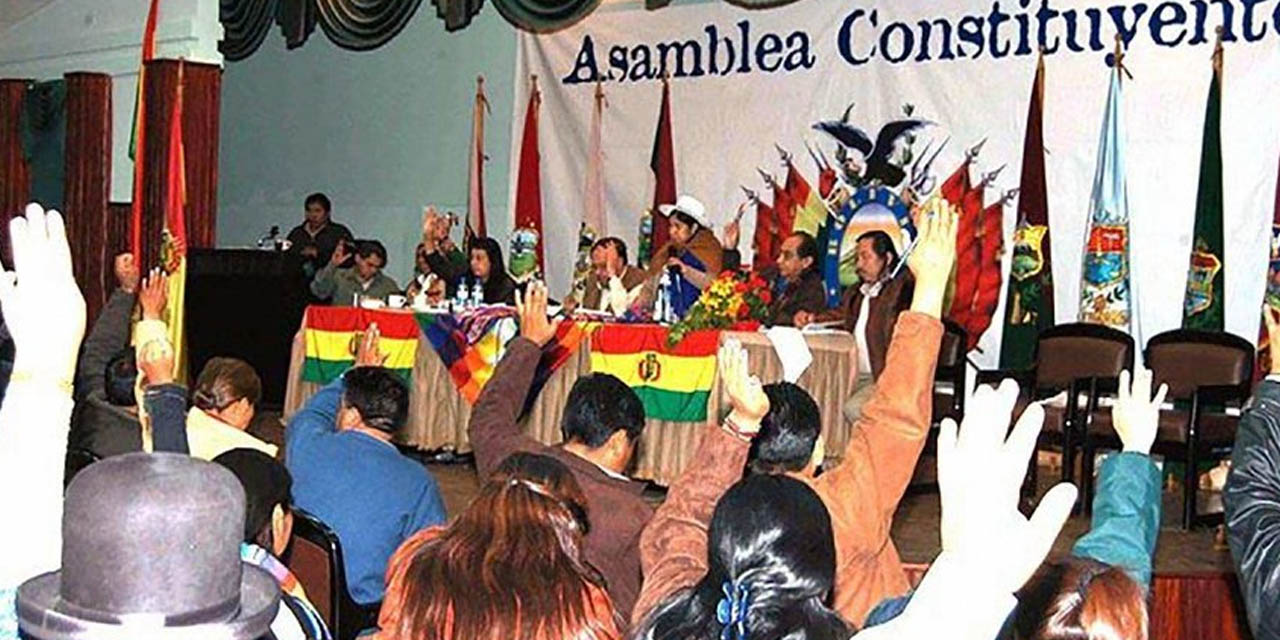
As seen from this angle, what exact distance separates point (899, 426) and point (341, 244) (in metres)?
8.01

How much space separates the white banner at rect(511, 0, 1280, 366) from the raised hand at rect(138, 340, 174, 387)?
576 centimetres

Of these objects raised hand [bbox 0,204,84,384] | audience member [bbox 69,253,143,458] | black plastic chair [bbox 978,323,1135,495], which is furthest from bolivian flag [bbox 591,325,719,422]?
raised hand [bbox 0,204,84,384]

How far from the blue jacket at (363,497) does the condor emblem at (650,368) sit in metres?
3.66

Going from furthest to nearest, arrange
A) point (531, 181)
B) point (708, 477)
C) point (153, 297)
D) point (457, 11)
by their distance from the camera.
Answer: point (457, 11) < point (531, 181) < point (153, 297) < point (708, 477)

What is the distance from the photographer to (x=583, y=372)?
7.80 meters

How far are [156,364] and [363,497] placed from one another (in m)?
0.69

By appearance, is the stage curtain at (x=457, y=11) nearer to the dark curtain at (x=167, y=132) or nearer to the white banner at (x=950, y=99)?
the white banner at (x=950, y=99)

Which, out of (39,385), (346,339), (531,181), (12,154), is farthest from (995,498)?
(12,154)

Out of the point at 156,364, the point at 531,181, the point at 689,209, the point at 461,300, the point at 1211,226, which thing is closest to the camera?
the point at 156,364

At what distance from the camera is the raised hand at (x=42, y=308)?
1.72 metres

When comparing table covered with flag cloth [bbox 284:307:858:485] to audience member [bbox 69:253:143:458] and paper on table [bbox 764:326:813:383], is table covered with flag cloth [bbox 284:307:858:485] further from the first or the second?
audience member [bbox 69:253:143:458]

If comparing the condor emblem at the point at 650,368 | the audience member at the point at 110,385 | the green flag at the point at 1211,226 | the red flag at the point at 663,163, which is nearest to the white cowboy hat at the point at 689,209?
the red flag at the point at 663,163

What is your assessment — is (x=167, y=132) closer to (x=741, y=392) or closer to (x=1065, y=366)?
(x=1065, y=366)

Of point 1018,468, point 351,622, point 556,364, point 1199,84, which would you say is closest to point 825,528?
point 1018,468
